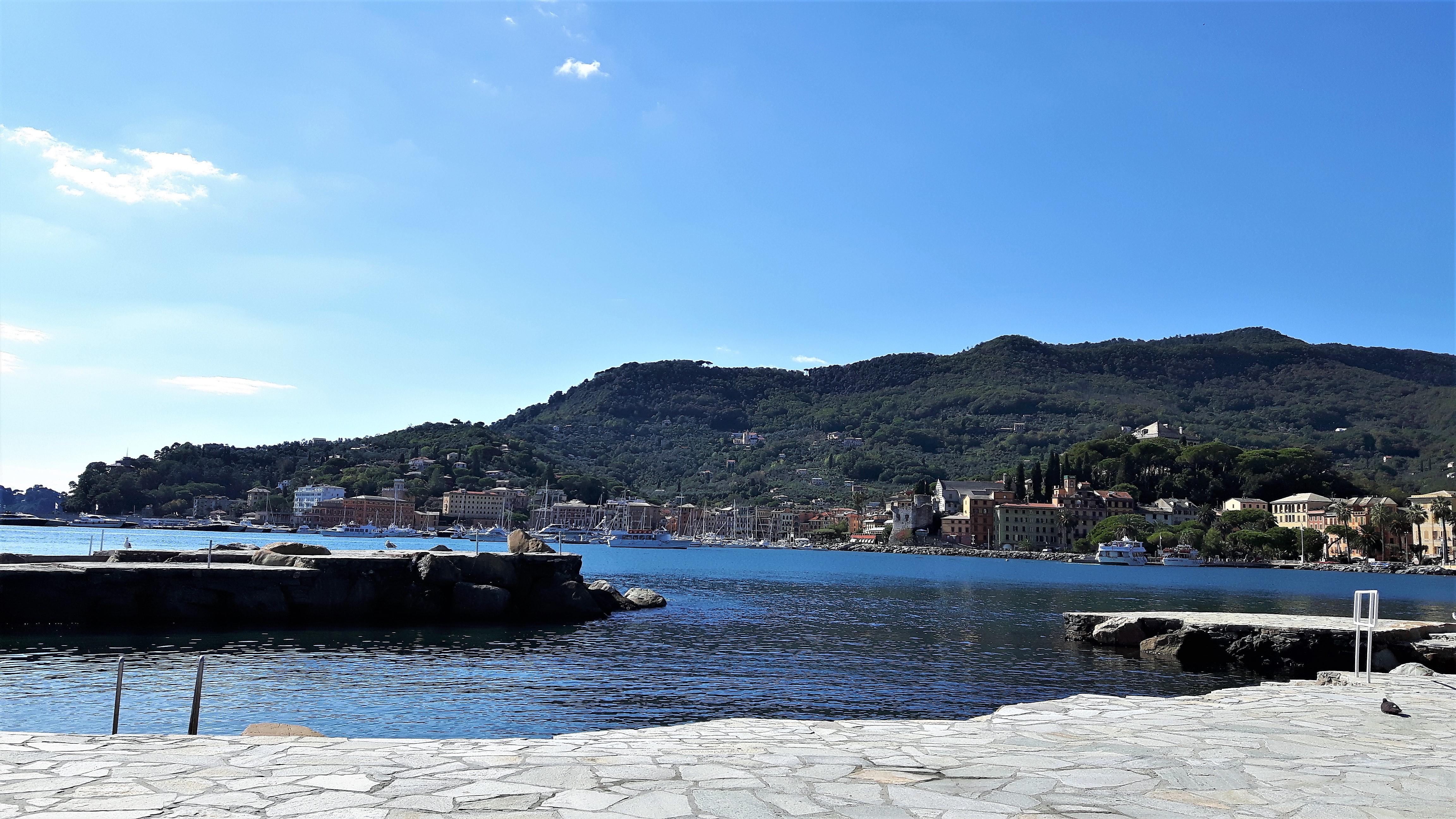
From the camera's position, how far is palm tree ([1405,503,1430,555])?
359 ft

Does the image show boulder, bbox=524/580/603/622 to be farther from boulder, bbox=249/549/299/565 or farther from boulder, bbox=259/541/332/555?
boulder, bbox=249/549/299/565

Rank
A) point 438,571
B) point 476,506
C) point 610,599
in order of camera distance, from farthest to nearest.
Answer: point 476,506, point 610,599, point 438,571

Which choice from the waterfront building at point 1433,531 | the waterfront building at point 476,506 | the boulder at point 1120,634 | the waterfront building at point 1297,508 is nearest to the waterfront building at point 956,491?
the waterfront building at point 1297,508

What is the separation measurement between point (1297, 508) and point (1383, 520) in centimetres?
2278

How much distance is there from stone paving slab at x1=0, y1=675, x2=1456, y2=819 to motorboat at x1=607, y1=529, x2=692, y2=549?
447 feet

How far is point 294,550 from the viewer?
3247cm

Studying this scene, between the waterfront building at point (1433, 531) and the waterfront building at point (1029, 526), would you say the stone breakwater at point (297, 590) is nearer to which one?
the waterfront building at point (1029, 526)

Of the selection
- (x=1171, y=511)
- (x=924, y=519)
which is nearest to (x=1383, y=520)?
(x=1171, y=511)

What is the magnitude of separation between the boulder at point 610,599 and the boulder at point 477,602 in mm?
4063

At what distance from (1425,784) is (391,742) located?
7740 millimetres

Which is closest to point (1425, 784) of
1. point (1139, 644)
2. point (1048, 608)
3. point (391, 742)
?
point (391, 742)

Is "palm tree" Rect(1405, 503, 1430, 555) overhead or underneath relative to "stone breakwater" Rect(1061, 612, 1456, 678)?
overhead

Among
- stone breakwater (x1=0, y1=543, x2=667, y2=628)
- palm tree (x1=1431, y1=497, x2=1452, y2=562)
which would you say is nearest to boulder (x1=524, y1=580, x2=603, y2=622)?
stone breakwater (x1=0, y1=543, x2=667, y2=628)

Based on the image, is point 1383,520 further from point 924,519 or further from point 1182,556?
point 924,519
